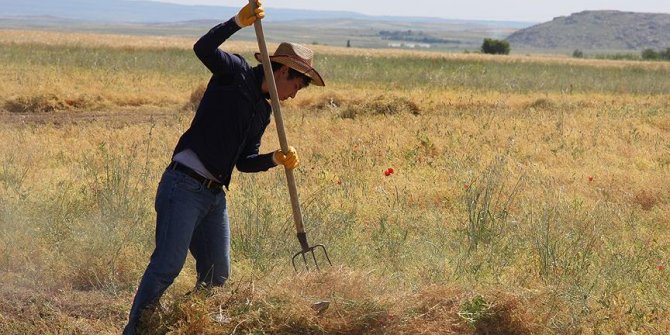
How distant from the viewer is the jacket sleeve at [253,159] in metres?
4.18

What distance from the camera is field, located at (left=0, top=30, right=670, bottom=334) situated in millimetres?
4371

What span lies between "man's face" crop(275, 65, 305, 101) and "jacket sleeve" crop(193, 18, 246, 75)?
0.22 meters

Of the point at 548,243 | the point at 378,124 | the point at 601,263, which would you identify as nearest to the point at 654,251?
the point at 601,263

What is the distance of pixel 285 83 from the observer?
162 inches

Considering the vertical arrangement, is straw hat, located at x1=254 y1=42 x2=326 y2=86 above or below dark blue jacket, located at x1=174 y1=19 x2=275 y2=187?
above

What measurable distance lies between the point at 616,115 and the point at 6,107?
9.84 meters

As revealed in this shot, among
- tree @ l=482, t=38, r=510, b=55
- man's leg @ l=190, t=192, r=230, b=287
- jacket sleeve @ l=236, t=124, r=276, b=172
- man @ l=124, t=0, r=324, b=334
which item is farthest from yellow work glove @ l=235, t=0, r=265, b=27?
tree @ l=482, t=38, r=510, b=55

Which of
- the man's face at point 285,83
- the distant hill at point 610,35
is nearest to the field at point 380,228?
the man's face at point 285,83

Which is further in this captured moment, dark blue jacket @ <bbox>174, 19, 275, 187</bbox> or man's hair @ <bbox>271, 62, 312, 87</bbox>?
man's hair @ <bbox>271, 62, 312, 87</bbox>

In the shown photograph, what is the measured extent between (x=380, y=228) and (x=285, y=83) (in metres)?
2.57

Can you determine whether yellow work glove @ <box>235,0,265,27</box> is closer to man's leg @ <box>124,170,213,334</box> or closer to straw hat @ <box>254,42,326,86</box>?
straw hat @ <box>254,42,326,86</box>

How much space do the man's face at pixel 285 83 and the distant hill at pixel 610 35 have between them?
568 ft

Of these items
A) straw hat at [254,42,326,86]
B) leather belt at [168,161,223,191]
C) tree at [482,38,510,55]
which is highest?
straw hat at [254,42,326,86]

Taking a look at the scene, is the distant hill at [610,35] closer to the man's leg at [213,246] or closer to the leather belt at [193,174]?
the man's leg at [213,246]
